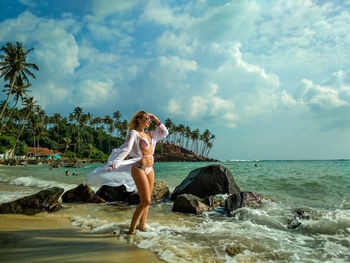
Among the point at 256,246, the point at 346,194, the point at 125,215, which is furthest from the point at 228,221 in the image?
the point at 346,194

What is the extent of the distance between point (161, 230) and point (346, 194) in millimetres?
11693

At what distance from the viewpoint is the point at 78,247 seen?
157 inches

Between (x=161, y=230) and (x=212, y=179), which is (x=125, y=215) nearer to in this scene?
(x=161, y=230)

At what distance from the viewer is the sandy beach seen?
3.54m

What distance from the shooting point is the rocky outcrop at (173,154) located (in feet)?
380

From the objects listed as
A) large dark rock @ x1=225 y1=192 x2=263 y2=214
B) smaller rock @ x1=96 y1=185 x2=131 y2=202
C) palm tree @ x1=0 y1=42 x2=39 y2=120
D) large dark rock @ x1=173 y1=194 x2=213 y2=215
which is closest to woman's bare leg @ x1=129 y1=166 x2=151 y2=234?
large dark rock @ x1=173 y1=194 x2=213 y2=215

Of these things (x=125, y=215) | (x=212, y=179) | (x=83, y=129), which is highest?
(x=83, y=129)

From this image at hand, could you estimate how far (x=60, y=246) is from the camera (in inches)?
159

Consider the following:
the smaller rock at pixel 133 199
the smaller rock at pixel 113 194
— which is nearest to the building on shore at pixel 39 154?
the smaller rock at pixel 113 194

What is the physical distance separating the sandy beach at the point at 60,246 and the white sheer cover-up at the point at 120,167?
1072mm

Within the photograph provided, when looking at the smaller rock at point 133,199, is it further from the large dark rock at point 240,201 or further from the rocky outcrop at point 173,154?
the rocky outcrop at point 173,154

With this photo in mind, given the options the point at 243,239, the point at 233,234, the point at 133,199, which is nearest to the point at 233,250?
the point at 243,239

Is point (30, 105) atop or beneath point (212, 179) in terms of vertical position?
atop

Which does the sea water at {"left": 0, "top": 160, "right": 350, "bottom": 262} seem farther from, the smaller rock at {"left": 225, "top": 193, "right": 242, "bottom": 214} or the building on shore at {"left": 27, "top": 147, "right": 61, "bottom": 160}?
the building on shore at {"left": 27, "top": 147, "right": 61, "bottom": 160}
